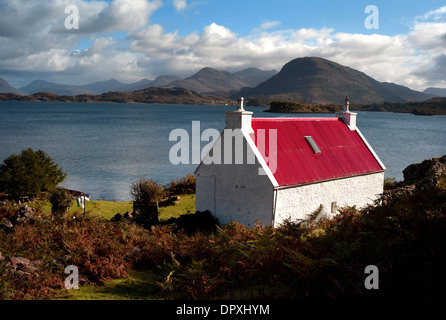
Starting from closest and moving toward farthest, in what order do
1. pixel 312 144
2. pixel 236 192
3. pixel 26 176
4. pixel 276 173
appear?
pixel 276 173, pixel 236 192, pixel 312 144, pixel 26 176

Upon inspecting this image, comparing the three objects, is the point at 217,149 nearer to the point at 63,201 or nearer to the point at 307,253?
the point at 63,201

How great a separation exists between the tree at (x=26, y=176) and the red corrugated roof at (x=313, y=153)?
16.3 meters

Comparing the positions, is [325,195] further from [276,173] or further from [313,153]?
[276,173]

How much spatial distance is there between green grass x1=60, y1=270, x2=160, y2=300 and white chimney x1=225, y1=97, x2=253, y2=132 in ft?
28.7

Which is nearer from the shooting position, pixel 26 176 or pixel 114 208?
pixel 26 176

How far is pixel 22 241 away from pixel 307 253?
9105 millimetres

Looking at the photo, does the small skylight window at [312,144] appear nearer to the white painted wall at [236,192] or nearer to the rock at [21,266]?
the white painted wall at [236,192]

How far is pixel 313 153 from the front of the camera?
752 inches

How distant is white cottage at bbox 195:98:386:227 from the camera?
1630 cm

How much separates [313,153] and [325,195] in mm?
2383

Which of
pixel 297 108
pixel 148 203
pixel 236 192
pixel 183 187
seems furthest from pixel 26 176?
pixel 297 108

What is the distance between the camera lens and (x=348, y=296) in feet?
22.0

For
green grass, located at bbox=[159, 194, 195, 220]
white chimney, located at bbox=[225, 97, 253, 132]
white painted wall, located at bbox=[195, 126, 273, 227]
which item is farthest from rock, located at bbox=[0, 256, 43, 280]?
green grass, located at bbox=[159, 194, 195, 220]

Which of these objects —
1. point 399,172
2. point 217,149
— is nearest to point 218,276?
point 217,149
